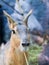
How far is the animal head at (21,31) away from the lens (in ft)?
7.17

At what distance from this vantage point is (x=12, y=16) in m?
2.44

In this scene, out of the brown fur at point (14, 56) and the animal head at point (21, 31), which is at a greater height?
the animal head at point (21, 31)

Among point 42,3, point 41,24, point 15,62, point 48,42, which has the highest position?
point 42,3

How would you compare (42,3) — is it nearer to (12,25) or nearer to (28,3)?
(28,3)

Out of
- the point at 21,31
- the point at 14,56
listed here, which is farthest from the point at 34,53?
the point at 21,31

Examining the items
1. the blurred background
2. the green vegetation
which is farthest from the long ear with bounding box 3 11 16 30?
the green vegetation

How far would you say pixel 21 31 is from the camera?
2.26 m

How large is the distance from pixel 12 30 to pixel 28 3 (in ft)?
1.18

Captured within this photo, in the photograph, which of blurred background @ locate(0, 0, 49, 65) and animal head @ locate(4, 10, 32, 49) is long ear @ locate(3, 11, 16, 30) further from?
blurred background @ locate(0, 0, 49, 65)

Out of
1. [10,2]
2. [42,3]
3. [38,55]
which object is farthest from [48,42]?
[10,2]

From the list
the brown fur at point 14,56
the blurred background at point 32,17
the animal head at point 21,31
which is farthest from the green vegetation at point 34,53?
the animal head at point 21,31

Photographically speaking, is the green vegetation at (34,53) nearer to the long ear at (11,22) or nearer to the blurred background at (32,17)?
the blurred background at (32,17)

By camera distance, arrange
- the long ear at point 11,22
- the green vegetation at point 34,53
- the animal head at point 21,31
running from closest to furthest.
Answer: the animal head at point 21,31 < the long ear at point 11,22 < the green vegetation at point 34,53

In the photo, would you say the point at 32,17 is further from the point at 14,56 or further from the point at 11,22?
the point at 14,56
